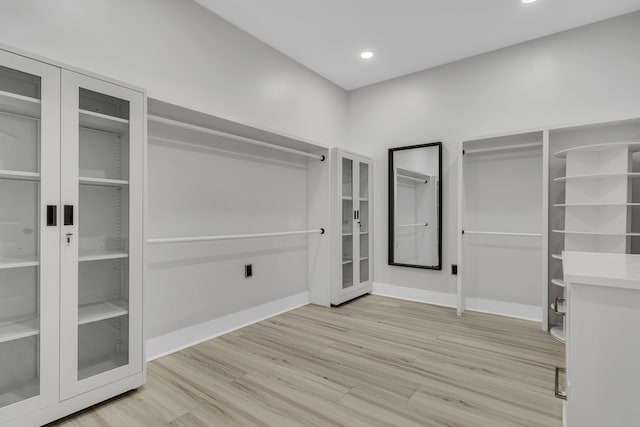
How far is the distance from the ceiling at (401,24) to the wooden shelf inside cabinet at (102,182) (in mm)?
1606

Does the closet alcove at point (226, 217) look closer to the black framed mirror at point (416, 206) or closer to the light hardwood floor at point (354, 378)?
the light hardwood floor at point (354, 378)

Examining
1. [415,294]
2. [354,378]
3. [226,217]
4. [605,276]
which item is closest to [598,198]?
[415,294]

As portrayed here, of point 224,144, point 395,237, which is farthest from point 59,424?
point 395,237

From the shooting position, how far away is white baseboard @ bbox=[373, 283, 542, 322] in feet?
10.2

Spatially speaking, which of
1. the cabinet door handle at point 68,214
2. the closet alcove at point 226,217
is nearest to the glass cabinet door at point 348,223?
the closet alcove at point 226,217

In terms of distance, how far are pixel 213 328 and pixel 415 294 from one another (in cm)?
224

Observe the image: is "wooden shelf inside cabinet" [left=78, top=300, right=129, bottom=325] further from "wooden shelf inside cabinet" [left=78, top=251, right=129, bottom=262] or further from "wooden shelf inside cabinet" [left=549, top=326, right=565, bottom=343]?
"wooden shelf inside cabinet" [left=549, top=326, right=565, bottom=343]

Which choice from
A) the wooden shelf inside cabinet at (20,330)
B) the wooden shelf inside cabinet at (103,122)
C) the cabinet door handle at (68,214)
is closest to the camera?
the wooden shelf inside cabinet at (20,330)

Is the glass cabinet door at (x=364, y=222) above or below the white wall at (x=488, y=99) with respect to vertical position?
below

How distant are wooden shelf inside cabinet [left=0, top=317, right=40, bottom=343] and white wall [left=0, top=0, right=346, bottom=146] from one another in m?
1.32

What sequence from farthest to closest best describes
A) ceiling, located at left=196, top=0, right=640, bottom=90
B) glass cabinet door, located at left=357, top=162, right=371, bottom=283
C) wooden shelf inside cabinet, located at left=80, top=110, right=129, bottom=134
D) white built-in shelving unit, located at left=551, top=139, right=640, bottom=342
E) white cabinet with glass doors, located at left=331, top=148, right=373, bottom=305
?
glass cabinet door, located at left=357, top=162, right=371, bottom=283
white cabinet with glass doors, located at left=331, top=148, right=373, bottom=305
ceiling, located at left=196, top=0, right=640, bottom=90
white built-in shelving unit, located at left=551, top=139, right=640, bottom=342
wooden shelf inside cabinet, located at left=80, top=110, right=129, bottom=134

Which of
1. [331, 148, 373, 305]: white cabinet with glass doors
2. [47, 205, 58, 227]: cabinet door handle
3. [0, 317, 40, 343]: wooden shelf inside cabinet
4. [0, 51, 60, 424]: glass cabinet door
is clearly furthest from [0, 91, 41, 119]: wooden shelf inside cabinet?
[331, 148, 373, 305]: white cabinet with glass doors

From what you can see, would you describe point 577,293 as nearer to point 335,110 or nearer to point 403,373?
point 403,373

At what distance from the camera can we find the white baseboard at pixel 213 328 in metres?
2.28
